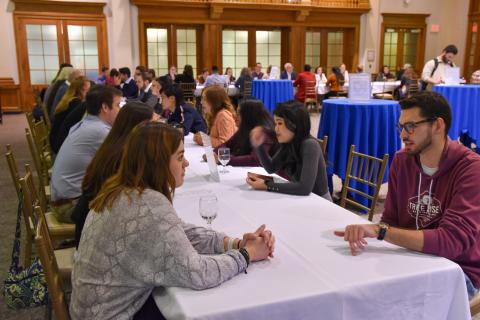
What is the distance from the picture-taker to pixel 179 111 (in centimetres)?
510

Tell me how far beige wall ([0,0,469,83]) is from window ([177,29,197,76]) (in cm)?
128

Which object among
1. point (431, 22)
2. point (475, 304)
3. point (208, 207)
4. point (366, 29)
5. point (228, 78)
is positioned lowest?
point (475, 304)

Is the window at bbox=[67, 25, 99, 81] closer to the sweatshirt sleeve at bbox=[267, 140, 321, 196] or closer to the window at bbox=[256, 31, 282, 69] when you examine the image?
the window at bbox=[256, 31, 282, 69]

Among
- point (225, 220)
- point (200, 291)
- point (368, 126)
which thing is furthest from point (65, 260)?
point (368, 126)

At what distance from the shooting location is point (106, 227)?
56.6 inches

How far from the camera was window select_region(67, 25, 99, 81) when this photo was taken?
12109 millimetres

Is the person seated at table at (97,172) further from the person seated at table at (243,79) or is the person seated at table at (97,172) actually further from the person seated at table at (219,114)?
the person seated at table at (243,79)

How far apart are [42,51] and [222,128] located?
9437 mm

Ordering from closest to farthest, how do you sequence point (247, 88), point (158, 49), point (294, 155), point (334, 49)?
point (294, 155), point (247, 88), point (158, 49), point (334, 49)

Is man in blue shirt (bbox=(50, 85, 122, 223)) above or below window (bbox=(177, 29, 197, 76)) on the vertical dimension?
below

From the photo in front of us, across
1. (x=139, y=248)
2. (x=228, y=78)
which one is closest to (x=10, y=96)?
(x=228, y=78)

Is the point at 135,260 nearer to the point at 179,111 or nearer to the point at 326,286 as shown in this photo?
the point at 326,286

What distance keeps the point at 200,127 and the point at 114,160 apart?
2.90 metres

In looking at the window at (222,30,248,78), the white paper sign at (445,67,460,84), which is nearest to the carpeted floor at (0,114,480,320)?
the white paper sign at (445,67,460,84)
